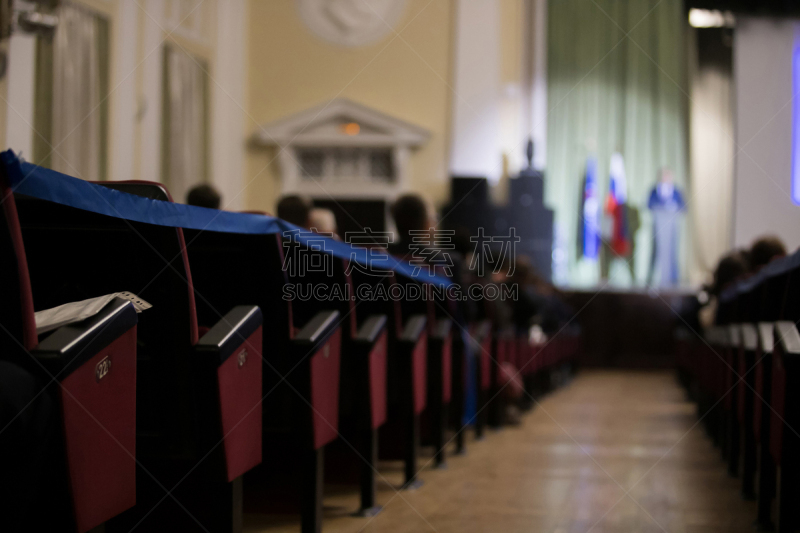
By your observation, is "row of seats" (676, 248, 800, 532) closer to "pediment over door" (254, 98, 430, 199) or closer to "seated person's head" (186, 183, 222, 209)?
"seated person's head" (186, 183, 222, 209)

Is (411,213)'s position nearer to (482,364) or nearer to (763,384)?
(482,364)

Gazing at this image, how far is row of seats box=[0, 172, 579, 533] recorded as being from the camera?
874mm

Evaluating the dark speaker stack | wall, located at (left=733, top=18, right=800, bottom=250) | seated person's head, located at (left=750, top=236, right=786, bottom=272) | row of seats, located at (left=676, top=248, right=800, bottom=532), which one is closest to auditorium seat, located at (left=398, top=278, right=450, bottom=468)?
row of seats, located at (left=676, top=248, right=800, bottom=532)

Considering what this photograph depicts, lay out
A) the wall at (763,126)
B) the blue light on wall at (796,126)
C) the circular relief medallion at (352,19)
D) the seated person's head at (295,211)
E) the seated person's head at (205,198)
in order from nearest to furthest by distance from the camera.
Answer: the seated person's head at (205,198), the seated person's head at (295,211), the blue light on wall at (796,126), the wall at (763,126), the circular relief medallion at (352,19)

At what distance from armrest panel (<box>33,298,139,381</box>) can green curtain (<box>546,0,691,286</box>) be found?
8.78 meters

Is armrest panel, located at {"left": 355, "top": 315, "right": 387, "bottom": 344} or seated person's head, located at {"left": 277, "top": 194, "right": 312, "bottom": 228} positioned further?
seated person's head, located at {"left": 277, "top": 194, "right": 312, "bottom": 228}

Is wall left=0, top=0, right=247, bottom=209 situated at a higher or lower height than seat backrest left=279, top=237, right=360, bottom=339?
higher

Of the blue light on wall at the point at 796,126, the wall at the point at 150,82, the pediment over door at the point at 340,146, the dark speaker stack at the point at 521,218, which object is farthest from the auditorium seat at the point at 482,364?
the pediment over door at the point at 340,146

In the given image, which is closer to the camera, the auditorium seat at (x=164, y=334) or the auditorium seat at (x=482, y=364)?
the auditorium seat at (x=164, y=334)

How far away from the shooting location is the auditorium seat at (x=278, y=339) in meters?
1.48

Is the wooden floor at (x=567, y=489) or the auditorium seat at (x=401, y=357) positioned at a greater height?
the auditorium seat at (x=401, y=357)

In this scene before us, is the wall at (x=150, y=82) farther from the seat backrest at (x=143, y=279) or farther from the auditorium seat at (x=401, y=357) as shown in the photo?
the seat backrest at (x=143, y=279)

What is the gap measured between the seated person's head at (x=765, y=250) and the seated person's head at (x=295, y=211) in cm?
171

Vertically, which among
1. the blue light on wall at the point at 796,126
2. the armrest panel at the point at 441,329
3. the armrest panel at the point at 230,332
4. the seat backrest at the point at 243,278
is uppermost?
the blue light on wall at the point at 796,126
